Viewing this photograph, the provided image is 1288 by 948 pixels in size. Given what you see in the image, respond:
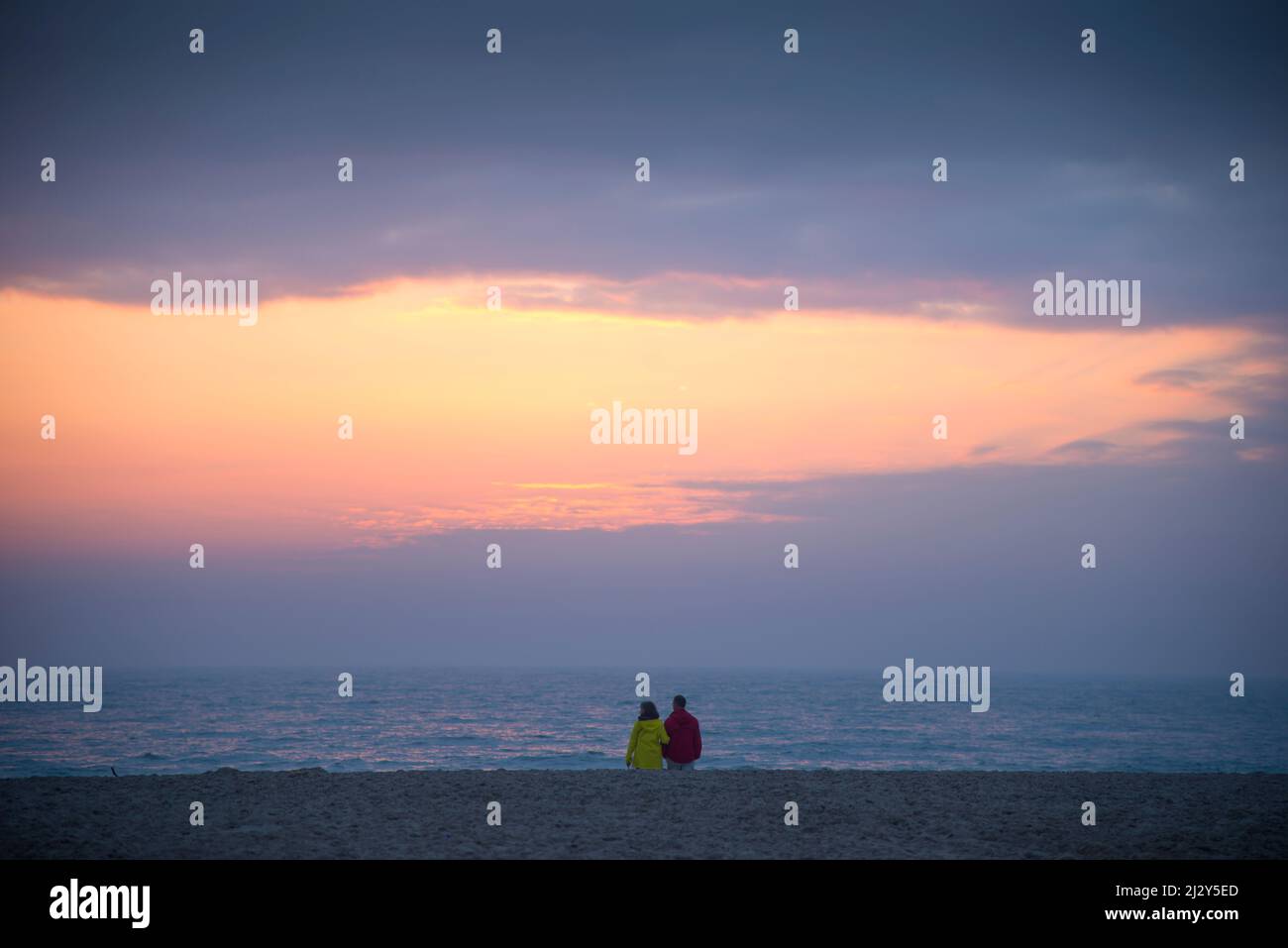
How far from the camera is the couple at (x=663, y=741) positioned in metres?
17.6

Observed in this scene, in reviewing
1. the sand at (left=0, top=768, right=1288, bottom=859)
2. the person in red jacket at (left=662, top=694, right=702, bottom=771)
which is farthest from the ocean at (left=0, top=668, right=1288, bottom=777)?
the sand at (left=0, top=768, right=1288, bottom=859)

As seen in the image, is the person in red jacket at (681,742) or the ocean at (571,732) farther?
the ocean at (571,732)

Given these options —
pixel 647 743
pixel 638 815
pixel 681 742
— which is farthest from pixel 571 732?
pixel 638 815

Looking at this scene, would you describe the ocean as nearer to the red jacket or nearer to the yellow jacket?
the yellow jacket

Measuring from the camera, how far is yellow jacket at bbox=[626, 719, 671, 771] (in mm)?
17562

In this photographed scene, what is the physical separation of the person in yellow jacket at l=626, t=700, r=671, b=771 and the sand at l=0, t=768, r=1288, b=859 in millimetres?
1289

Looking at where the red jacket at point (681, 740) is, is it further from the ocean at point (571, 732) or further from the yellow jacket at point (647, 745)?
the ocean at point (571, 732)

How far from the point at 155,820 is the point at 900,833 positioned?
8.90 meters

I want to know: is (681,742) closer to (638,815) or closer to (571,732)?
(638,815)

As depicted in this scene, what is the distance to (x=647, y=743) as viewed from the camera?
17.6m

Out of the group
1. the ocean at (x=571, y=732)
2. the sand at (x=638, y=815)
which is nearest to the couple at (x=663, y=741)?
the sand at (x=638, y=815)

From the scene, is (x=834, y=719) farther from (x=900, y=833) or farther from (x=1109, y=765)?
(x=900, y=833)
